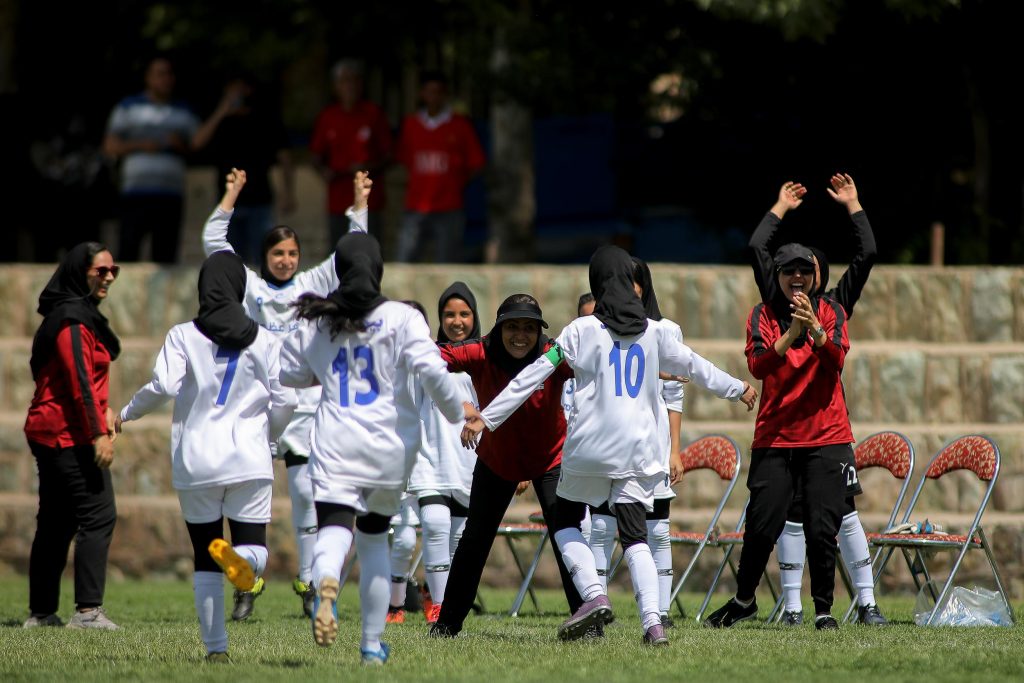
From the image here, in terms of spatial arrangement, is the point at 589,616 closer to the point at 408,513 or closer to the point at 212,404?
the point at 212,404

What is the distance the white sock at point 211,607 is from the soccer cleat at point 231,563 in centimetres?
21

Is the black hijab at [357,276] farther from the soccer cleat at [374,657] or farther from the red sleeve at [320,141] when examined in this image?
the red sleeve at [320,141]

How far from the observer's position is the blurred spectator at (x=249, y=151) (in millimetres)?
15281

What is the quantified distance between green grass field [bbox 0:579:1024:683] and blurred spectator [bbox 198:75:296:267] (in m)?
5.41

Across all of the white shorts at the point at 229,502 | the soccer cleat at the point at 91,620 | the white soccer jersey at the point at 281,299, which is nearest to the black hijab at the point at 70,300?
the white soccer jersey at the point at 281,299

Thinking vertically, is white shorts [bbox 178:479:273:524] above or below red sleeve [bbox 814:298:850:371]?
below

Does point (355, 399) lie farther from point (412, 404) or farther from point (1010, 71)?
point (1010, 71)

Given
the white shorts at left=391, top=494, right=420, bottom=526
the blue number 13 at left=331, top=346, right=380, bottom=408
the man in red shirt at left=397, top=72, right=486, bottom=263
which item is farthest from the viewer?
the man in red shirt at left=397, top=72, right=486, bottom=263

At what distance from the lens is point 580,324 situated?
8.68 meters

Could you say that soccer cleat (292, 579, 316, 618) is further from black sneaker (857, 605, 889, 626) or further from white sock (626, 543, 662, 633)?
black sneaker (857, 605, 889, 626)

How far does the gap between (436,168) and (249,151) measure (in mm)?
1654

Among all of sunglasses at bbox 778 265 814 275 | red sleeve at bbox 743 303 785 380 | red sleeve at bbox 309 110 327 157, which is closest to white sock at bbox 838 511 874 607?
red sleeve at bbox 743 303 785 380

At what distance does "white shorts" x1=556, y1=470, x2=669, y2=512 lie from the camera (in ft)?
28.6

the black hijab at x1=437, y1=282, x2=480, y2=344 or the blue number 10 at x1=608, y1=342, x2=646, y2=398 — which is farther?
the black hijab at x1=437, y1=282, x2=480, y2=344
